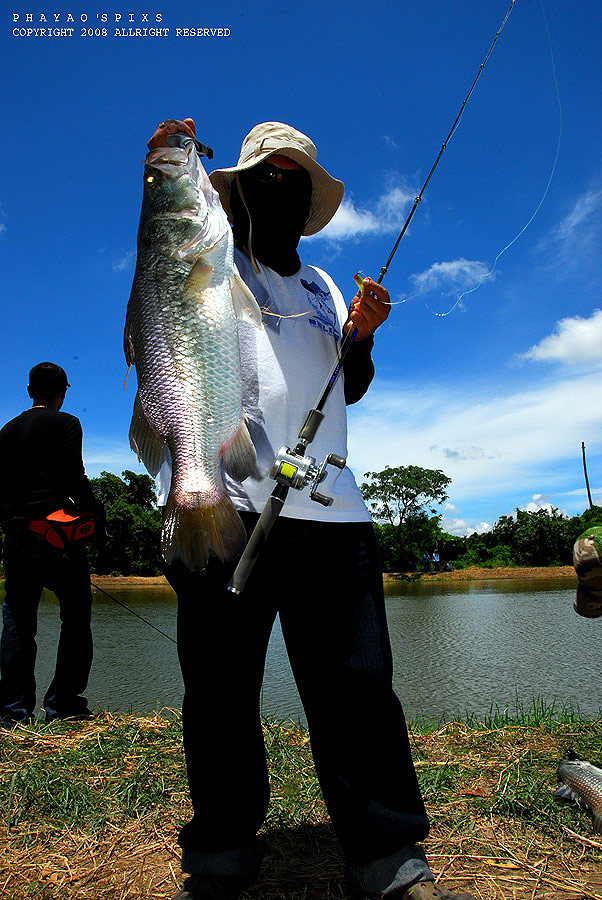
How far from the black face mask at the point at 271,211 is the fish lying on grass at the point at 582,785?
2.28 m

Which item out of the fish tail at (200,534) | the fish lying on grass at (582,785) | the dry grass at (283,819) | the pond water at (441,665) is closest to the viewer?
the fish tail at (200,534)

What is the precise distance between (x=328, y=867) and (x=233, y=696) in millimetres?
830

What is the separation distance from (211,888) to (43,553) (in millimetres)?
2580

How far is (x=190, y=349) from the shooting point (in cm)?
166

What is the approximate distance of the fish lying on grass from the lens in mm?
2297

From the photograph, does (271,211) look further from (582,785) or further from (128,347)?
(582,785)

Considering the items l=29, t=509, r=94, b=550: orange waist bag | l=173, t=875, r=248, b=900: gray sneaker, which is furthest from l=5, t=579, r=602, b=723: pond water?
l=173, t=875, r=248, b=900: gray sneaker

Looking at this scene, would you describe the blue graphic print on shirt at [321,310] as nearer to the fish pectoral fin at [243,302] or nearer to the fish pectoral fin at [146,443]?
the fish pectoral fin at [243,302]

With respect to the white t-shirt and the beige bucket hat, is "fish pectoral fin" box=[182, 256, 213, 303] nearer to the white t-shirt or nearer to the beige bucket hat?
the white t-shirt

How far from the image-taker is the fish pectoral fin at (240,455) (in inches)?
67.0

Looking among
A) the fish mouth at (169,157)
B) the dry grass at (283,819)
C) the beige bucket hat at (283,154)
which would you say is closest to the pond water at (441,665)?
the dry grass at (283,819)

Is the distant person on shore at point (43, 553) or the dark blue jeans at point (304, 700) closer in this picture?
the dark blue jeans at point (304, 700)

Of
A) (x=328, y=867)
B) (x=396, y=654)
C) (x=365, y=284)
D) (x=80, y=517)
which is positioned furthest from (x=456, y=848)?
(x=396, y=654)

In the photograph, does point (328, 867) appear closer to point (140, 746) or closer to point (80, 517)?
point (140, 746)
